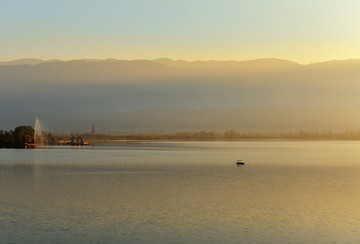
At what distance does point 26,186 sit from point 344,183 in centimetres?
5000

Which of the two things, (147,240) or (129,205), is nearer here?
(147,240)

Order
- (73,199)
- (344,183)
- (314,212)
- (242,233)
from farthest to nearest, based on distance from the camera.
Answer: (344,183) < (73,199) < (314,212) < (242,233)

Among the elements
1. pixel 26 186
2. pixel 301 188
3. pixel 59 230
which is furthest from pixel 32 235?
pixel 301 188

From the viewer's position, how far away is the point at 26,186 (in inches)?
2785

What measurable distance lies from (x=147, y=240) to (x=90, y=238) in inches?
164

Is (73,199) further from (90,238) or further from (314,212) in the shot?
(314,212)

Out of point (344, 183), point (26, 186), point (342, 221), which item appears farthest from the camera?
point (344, 183)

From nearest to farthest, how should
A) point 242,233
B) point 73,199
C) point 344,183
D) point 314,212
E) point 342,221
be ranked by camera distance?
point 242,233, point 342,221, point 314,212, point 73,199, point 344,183

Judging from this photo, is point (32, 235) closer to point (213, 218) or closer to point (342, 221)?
point (213, 218)

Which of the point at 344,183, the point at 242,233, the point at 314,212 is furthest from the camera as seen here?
the point at 344,183

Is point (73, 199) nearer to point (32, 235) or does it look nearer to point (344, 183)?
point (32, 235)

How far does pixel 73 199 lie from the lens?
183 ft

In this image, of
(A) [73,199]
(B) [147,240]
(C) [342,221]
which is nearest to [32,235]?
(B) [147,240]

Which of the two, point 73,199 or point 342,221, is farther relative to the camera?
point 73,199
